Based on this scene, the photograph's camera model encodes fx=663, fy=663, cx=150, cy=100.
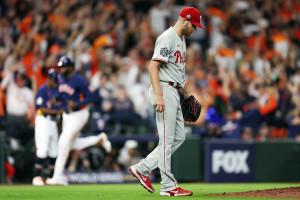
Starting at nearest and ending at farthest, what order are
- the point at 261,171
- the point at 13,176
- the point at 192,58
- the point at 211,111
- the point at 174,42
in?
the point at 174,42 → the point at 13,176 → the point at 261,171 → the point at 211,111 → the point at 192,58

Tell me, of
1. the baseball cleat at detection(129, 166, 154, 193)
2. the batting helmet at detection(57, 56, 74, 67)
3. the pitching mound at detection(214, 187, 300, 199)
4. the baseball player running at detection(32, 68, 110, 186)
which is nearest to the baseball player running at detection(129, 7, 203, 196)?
the baseball cleat at detection(129, 166, 154, 193)

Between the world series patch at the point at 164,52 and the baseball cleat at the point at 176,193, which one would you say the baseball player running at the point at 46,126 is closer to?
the baseball cleat at the point at 176,193

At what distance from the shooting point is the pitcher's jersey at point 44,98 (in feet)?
41.7

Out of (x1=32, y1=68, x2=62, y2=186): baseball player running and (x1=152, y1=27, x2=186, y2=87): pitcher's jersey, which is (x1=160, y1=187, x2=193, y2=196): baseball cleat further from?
(x1=32, y1=68, x2=62, y2=186): baseball player running

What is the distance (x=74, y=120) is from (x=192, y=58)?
28.2ft

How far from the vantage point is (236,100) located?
1786cm

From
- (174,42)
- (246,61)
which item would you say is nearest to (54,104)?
(174,42)

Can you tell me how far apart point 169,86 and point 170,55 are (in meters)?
0.39

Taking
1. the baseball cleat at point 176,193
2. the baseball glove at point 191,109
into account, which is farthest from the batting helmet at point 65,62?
the baseball cleat at point 176,193

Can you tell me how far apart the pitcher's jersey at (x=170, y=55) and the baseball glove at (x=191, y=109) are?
1.47 ft

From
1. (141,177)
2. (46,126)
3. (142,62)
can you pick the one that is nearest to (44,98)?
(46,126)

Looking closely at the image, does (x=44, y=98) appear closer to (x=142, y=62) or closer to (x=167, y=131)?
(x=167, y=131)

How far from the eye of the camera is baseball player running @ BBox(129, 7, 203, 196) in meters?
8.23

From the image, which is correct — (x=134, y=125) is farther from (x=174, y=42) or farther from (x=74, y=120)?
(x=174, y=42)
